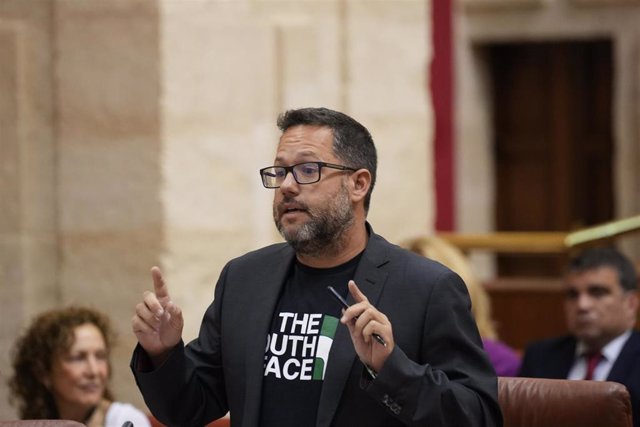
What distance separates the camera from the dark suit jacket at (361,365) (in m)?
3.16

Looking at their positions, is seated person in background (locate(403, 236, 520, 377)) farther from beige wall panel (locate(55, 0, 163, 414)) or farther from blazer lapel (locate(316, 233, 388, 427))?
blazer lapel (locate(316, 233, 388, 427))

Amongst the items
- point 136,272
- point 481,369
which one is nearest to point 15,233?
point 136,272

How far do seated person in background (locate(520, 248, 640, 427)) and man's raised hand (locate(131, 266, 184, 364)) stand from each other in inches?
94.8

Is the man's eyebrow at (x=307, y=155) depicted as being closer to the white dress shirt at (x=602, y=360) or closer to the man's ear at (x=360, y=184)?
the man's ear at (x=360, y=184)

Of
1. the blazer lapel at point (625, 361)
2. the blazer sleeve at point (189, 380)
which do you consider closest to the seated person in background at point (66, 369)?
the blazer sleeve at point (189, 380)

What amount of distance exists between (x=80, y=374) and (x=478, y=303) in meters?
1.83

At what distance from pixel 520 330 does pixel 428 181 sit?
208 cm

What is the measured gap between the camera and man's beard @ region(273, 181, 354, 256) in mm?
3398

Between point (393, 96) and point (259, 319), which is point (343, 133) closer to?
point (259, 319)

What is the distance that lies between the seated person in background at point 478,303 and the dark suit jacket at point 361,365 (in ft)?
6.45

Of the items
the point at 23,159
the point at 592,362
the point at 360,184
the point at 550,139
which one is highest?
the point at 550,139

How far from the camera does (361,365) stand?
3326 mm

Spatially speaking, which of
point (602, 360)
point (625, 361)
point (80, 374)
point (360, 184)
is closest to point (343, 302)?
point (360, 184)

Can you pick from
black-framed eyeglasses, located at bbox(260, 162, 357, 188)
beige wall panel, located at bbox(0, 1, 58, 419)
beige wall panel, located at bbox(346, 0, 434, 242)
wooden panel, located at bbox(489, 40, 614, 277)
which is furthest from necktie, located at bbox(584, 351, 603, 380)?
wooden panel, located at bbox(489, 40, 614, 277)
